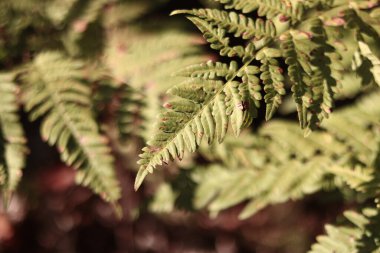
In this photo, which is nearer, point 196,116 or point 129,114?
point 196,116

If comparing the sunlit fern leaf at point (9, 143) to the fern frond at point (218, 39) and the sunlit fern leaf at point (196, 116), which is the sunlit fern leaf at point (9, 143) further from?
the fern frond at point (218, 39)

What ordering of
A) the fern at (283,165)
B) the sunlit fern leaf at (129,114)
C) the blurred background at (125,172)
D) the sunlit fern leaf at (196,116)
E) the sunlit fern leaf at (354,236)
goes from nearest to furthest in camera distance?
the sunlit fern leaf at (196,116), the sunlit fern leaf at (354,236), the fern at (283,165), the sunlit fern leaf at (129,114), the blurred background at (125,172)

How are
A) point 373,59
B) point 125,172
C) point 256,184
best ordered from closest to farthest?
point 373,59 → point 256,184 → point 125,172

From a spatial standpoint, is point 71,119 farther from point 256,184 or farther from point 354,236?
point 354,236

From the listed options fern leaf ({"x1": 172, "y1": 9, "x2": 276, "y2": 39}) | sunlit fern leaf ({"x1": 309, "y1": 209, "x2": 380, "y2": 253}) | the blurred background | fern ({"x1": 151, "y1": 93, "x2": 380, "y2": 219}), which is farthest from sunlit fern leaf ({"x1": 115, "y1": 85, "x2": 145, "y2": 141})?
sunlit fern leaf ({"x1": 309, "y1": 209, "x2": 380, "y2": 253})

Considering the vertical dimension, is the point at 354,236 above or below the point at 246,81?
below

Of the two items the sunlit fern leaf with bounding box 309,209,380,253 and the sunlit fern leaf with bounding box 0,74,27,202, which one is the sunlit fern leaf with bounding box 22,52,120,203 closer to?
the sunlit fern leaf with bounding box 0,74,27,202

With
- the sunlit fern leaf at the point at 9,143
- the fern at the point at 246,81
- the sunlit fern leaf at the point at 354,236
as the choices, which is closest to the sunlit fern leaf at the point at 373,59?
the fern at the point at 246,81

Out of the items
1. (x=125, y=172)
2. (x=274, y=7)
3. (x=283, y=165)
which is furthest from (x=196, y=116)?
(x=125, y=172)
